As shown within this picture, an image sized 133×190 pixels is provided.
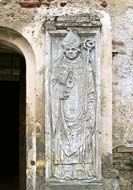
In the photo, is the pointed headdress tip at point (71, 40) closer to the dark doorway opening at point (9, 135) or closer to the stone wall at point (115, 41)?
the stone wall at point (115, 41)

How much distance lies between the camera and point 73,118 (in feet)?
16.2

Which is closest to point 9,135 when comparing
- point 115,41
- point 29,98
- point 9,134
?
point 9,134

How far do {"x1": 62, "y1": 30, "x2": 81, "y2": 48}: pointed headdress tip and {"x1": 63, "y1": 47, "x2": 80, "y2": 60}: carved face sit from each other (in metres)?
0.03

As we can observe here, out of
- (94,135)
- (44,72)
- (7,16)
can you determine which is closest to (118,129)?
(94,135)

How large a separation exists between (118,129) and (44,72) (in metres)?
1.16

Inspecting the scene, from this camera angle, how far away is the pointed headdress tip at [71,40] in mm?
4984

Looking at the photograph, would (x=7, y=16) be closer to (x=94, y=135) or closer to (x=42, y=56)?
(x=42, y=56)

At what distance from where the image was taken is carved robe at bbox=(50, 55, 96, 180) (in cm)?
490

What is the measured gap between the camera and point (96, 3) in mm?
→ 5234

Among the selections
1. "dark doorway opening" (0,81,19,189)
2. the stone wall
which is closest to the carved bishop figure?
the stone wall

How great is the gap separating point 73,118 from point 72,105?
13cm

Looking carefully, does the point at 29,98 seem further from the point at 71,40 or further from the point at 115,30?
the point at 115,30

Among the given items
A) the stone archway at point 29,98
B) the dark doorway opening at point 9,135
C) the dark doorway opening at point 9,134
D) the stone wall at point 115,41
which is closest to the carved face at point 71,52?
the stone wall at point 115,41

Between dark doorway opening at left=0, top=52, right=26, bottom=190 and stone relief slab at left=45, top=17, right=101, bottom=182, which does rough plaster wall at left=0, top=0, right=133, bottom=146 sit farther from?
dark doorway opening at left=0, top=52, right=26, bottom=190
